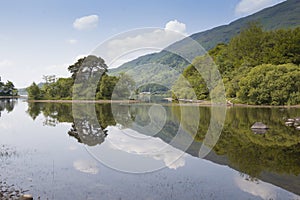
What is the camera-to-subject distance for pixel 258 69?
5097 cm

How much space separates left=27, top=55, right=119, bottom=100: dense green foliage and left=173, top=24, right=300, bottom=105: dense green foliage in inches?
672

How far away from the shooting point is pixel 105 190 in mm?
9102

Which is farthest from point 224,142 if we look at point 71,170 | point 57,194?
point 57,194

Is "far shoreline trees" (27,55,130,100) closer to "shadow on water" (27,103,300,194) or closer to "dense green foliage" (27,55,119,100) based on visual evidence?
"dense green foliage" (27,55,119,100)

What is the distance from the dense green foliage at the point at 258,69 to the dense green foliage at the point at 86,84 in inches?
672

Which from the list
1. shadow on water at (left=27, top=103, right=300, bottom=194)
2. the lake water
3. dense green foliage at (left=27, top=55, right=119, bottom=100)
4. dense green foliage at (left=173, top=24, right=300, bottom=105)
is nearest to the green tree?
dense green foliage at (left=27, top=55, right=119, bottom=100)

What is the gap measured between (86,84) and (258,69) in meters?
38.0

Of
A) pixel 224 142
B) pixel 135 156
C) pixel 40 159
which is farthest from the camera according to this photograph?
pixel 224 142

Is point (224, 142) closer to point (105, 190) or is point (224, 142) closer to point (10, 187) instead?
point (105, 190)

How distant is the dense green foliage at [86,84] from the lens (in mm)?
67688

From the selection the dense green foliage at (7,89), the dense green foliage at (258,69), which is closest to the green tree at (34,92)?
the dense green foliage at (7,89)

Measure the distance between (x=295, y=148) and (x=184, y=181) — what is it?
8.09 metres

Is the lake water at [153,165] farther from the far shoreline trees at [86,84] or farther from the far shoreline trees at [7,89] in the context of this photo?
the far shoreline trees at [7,89]

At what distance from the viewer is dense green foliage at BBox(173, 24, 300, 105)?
47969 mm
